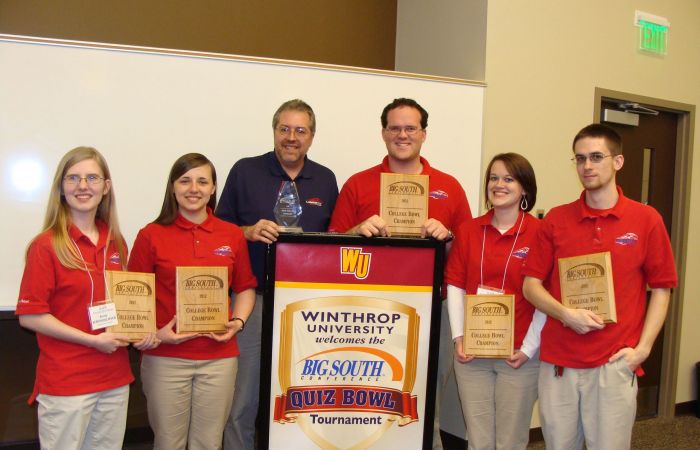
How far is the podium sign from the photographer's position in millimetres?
2496

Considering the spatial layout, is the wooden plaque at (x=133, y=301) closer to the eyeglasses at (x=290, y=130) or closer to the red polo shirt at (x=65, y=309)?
the red polo shirt at (x=65, y=309)

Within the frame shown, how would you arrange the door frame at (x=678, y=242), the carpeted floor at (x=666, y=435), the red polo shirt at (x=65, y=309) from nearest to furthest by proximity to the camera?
the red polo shirt at (x=65, y=309) → the carpeted floor at (x=666, y=435) → the door frame at (x=678, y=242)

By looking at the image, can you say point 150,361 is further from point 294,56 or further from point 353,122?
point 294,56

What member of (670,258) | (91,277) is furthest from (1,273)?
(670,258)

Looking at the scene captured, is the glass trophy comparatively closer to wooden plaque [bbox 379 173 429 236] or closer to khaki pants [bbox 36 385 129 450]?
wooden plaque [bbox 379 173 429 236]

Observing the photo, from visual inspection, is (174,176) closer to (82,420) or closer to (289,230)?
(289,230)

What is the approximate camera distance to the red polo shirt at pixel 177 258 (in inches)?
101

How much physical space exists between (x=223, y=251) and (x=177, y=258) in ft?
0.62

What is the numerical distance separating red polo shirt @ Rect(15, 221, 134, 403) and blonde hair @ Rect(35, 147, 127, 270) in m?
0.03

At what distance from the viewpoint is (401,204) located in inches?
104

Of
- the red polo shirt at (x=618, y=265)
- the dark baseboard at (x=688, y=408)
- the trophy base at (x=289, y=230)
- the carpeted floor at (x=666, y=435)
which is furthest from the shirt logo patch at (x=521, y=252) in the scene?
the dark baseboard at (x=688, y=408)

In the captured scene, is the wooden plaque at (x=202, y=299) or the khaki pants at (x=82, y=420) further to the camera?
the wooden plaque at (x=202, y=299)

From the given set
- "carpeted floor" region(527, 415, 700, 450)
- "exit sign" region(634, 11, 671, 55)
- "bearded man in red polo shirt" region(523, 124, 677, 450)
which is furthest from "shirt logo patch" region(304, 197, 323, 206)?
"exit sign" region(634, 11, 671, 55)

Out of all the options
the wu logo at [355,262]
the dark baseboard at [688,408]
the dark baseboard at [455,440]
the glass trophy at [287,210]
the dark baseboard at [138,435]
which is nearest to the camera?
the wu logo at [355,262]
